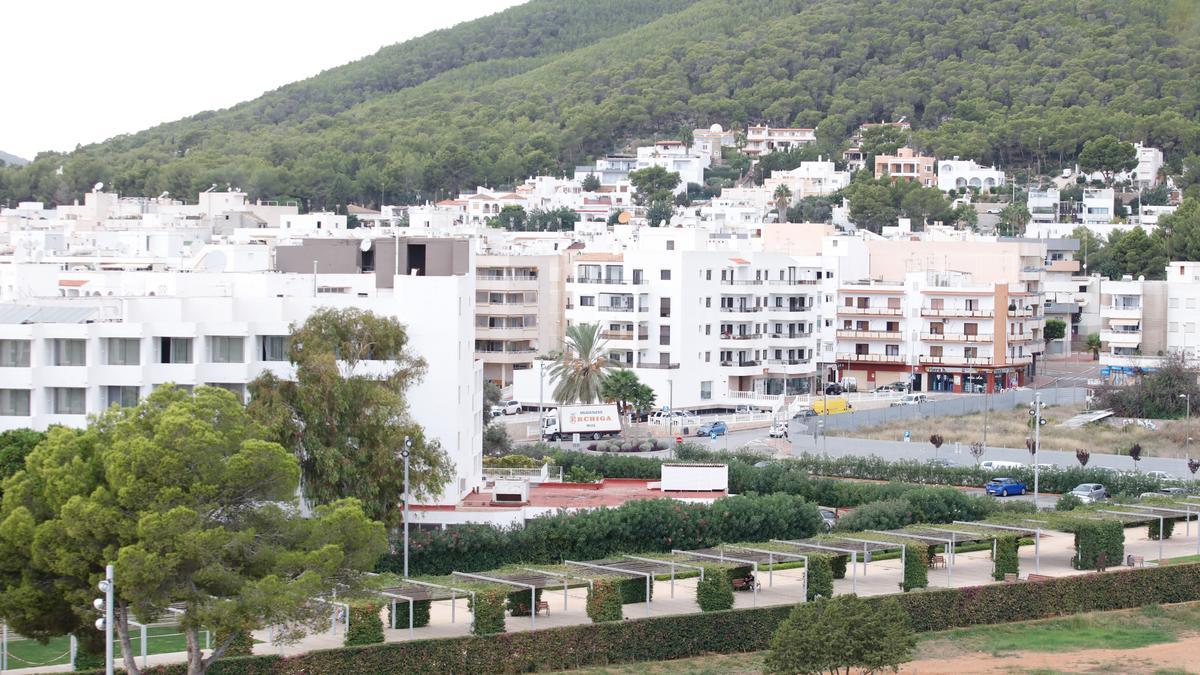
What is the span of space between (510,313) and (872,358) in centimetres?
1427

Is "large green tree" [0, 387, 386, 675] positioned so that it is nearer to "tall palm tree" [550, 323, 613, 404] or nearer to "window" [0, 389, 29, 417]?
"window" [0, 389, 29, 417]

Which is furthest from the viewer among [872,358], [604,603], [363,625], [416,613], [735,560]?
[872,358]

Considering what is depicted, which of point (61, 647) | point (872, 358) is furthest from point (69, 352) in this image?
point (872, 358)

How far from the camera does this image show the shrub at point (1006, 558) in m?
37.7

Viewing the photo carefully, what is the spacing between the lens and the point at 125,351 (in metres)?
39.4

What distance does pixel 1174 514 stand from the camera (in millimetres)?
42000

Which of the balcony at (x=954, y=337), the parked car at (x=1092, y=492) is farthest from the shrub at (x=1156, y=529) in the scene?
the balcony at (x=954, y=337)

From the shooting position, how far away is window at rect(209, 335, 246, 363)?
4006 centimetres

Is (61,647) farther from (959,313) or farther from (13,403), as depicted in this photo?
(959,313)

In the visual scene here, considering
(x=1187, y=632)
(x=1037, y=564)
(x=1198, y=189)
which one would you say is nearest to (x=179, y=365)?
(x=1037, y=564)

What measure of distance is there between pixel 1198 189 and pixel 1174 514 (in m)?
93.2

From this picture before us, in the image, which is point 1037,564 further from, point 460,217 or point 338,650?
point 460,217

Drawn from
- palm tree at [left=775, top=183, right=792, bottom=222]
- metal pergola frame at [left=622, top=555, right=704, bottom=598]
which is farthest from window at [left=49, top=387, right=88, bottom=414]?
palm tree at [left=775, top=183, right=792, bottom=222]

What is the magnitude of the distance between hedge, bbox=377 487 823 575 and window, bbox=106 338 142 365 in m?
6.59
